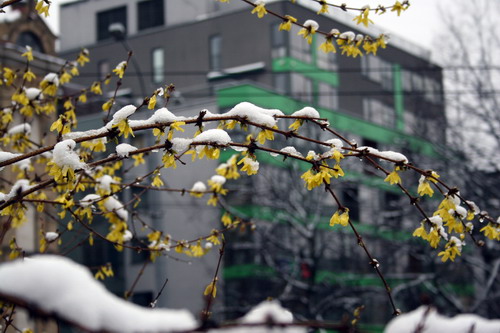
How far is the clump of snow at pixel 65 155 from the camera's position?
3.35 metres

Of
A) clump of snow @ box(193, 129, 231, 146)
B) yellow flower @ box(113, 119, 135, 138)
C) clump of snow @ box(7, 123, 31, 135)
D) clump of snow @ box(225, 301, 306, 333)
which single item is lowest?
clump of snow @ box(7, 123, 31, 135)

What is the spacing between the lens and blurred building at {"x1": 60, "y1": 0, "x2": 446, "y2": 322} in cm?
2494

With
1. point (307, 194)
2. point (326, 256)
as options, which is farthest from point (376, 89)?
point (307, 194)

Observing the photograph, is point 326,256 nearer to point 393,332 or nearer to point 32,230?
point 32,230

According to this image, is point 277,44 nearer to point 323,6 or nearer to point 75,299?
point 323,6

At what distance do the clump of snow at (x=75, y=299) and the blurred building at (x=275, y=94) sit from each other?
20.3 metres

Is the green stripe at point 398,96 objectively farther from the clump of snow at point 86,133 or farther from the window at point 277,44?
the clump of snow at point 86,133

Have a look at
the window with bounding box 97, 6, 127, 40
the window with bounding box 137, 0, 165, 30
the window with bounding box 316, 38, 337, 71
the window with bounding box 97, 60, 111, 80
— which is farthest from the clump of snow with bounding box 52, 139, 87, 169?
the window with bounding box 97, 6, 127, 40

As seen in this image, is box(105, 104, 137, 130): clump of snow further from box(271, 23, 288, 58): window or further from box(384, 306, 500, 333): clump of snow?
box(271, 23, 288, 58): window

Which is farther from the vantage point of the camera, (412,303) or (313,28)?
(412,303)

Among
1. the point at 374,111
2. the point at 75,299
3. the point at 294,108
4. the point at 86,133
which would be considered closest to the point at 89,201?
the point at 86,133

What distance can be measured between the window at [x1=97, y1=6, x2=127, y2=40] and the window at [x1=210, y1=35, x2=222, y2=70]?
21.8ft

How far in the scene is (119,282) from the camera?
96.7 feet

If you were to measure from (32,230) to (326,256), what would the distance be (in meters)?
15.2
